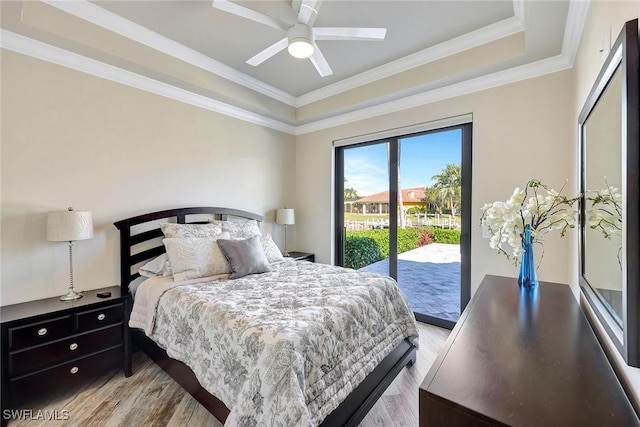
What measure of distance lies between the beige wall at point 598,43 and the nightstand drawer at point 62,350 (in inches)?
115

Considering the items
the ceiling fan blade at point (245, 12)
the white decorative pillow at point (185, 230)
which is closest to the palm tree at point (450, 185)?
the ceiling fan blade at point (245, 12)

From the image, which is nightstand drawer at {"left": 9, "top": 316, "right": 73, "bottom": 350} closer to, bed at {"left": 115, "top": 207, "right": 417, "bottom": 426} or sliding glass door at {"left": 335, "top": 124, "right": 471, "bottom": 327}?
bed at {"left": 115, "top": 207, "right": 417, "bottom": 426}

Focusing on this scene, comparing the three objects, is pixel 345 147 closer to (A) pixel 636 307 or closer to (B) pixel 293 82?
(B) pixel 293 82

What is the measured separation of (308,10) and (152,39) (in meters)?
1.68

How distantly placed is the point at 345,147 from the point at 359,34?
2.09 metres

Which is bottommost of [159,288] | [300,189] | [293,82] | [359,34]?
[159,288]

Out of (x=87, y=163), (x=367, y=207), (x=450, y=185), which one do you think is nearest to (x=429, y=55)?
(x=450, y=185)

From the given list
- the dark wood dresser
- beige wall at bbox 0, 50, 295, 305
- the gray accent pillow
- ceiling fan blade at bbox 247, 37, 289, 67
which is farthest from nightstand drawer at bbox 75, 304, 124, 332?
the dark wood dresser

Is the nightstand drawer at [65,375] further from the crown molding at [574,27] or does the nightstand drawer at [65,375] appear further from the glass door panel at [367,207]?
the crown molding at [574,27]

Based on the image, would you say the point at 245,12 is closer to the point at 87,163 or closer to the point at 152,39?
the point at 152,39

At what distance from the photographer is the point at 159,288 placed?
2.23 meters

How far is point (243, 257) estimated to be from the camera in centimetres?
262

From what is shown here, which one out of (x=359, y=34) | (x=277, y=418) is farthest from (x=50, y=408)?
(x=359, y=34)

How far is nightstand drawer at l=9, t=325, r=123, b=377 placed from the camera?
180 centimetres
